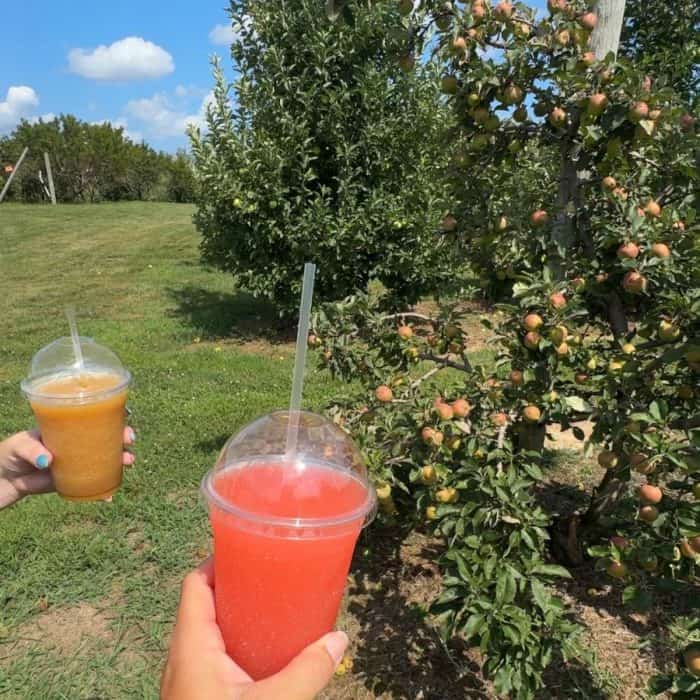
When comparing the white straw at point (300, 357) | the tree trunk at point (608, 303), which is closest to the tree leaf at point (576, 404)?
the tree trunk at point (608, 303)

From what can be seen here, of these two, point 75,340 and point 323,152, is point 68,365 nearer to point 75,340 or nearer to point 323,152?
point 75,340

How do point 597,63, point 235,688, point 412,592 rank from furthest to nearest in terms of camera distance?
point 412,592 < point 597,63 < point 235,688

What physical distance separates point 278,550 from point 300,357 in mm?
339

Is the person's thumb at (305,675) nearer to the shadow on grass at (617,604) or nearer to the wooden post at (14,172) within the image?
the shadow on grass at (617,604)

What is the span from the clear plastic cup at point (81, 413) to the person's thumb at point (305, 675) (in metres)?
1.08

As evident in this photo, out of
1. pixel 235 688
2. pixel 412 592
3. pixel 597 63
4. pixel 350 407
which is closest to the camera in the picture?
pixel 235 688

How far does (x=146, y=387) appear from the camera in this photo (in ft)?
18.1

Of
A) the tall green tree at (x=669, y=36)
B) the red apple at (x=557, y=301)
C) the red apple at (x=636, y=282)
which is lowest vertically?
the red apple at (x=557, y=301)

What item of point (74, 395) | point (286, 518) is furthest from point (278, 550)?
point (74, 395)

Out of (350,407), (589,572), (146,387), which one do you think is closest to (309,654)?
(350,407)

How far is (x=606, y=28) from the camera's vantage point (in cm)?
223

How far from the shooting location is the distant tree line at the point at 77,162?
23.7 m

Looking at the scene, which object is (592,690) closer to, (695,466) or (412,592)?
(412,592)

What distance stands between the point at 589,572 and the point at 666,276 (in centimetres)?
156
